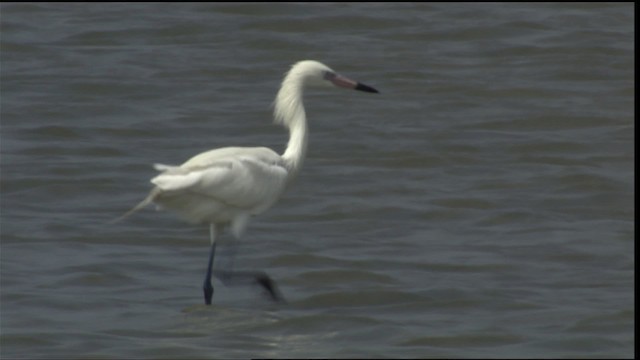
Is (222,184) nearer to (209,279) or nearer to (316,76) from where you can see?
(209,279)

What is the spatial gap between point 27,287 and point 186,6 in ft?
27.8

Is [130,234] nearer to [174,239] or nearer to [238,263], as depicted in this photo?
[174,239]

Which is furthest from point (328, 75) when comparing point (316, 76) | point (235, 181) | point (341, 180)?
point (341, 180)

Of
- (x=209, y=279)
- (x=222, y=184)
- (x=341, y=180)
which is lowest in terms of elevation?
(x=209, y=279)

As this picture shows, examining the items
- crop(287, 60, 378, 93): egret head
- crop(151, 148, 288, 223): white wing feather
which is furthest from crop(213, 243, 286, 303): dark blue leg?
crop(287, 60, 378, 93): egret head

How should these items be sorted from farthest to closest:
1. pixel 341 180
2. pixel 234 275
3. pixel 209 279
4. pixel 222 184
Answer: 1. pixel 341 180
2. pixel 234 275
3. pixel 209 279
4. pixel 222 184

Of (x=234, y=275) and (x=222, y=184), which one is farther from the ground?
(x=222, y=184)

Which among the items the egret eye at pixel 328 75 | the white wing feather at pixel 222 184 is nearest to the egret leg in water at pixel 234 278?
the white wing feather at pixel 222 184

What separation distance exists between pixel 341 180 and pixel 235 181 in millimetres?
2942

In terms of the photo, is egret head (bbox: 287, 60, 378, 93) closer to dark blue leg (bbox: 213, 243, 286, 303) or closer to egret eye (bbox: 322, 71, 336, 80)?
egret eye (bbox: 322, 71, 336, 80)

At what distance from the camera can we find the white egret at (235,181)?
9547 mm

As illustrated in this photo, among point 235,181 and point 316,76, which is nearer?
point 235,181

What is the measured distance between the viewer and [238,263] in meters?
10.5

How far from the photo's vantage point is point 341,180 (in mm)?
12586
